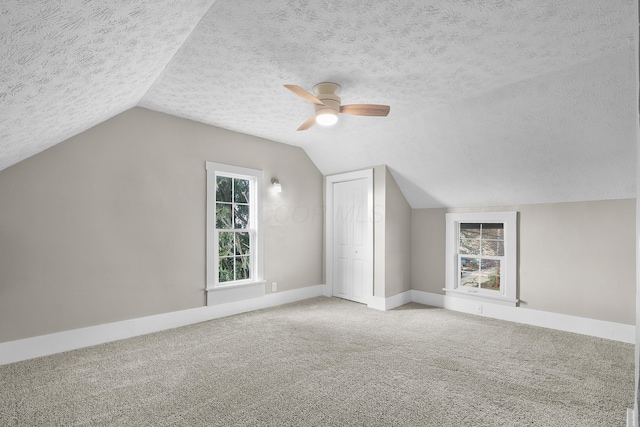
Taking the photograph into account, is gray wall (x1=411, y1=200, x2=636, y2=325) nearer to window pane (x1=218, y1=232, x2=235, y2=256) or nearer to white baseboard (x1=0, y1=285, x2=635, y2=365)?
white baseboard (x1=0, y1=285, x2=635, y2=365)

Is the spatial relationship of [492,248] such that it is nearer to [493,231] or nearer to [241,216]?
[493,231]

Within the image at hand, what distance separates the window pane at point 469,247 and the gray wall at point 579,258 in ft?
1.85

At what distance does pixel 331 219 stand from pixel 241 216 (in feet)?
5.32

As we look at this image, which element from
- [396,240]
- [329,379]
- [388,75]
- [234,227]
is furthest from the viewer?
[396,240]

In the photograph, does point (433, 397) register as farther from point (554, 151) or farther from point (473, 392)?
point (554, 151)

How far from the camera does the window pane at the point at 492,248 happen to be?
454 cm

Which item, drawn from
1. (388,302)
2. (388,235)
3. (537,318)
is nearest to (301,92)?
(388,235)

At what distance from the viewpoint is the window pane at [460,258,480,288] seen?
4.79 meters

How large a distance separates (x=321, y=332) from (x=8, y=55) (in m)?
3.52

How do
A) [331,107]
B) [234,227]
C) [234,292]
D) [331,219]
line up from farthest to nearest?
[331,219] < [234,227] < [234,292] < [331,107]

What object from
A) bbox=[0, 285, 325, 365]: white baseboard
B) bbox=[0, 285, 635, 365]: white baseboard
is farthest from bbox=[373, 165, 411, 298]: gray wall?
bbox=[0, 285, 325, 365]: white baseboard

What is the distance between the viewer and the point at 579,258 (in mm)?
3848

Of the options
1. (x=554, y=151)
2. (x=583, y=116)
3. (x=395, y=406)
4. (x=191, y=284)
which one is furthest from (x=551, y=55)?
(x=191, y=284)

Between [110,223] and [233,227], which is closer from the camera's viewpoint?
[110,223]
